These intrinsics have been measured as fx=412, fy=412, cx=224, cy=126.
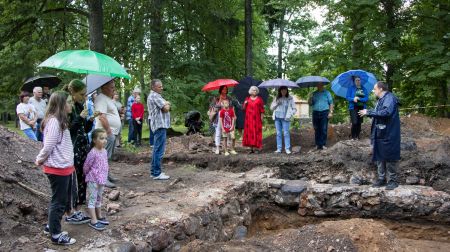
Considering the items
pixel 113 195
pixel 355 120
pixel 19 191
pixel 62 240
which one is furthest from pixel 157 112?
pixel 355 120

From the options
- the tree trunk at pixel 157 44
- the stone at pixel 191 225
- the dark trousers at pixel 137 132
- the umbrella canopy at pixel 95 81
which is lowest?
the stone at pixel 191 225

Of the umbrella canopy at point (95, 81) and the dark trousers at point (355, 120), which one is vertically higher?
the umbrella canopy at point (95, 81)

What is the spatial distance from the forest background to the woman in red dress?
123 inches

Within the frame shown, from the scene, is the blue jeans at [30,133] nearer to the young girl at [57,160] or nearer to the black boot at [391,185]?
the young girl at [57,160]

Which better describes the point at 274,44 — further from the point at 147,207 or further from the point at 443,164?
the point at 147,207

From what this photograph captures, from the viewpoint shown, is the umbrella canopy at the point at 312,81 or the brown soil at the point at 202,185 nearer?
the brown soil at the point at 202,185

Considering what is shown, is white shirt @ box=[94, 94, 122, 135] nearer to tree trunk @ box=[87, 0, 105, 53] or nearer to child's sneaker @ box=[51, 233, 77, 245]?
child's sneaker @ box=[51, 233, 77, 245]

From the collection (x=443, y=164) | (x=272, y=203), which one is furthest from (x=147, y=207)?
(x=443, y=164)

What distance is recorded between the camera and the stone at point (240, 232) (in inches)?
264

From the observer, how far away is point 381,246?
5.37 m

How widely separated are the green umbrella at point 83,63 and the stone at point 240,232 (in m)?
3.13

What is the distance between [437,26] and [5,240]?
12701 mm

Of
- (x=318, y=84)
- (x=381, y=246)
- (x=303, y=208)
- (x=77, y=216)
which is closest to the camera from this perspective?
(x=77, y=216)

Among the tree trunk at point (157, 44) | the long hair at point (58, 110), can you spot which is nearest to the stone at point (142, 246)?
the long hair at point (58, 110)
